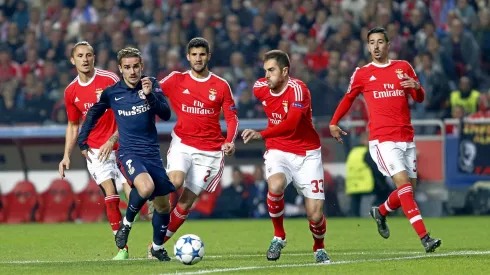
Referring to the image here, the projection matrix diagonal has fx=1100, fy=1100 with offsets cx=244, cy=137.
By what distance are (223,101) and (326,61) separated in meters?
10.1

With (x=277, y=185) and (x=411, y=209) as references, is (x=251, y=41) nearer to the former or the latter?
(x=411, y=209)

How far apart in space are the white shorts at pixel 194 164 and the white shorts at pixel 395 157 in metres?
1.80

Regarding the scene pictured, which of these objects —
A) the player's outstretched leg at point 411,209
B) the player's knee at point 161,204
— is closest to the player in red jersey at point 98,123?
the player's knee at point 161,204

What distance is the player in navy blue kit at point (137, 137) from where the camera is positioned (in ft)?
33.1

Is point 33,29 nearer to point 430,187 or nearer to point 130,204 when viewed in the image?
point 430,187

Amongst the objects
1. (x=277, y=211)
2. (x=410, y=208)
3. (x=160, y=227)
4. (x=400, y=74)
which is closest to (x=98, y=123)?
(x=160, y=227)

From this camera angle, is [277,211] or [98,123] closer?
[277,211]

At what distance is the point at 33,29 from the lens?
2312 centimetres

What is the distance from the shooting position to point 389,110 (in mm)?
11625

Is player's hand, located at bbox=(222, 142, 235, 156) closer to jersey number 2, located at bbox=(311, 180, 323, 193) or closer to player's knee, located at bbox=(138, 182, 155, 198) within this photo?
player's knee, located at bbox=(138, 182, 155, 198)

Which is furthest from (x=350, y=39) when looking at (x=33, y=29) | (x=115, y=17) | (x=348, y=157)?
(x=33, y=29)

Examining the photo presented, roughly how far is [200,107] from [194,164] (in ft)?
1.89

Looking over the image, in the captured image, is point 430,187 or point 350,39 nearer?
point 430,187

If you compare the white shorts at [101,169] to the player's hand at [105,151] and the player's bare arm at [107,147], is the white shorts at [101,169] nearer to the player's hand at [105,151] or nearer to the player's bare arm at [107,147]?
the player's bare arm at [107,147]
